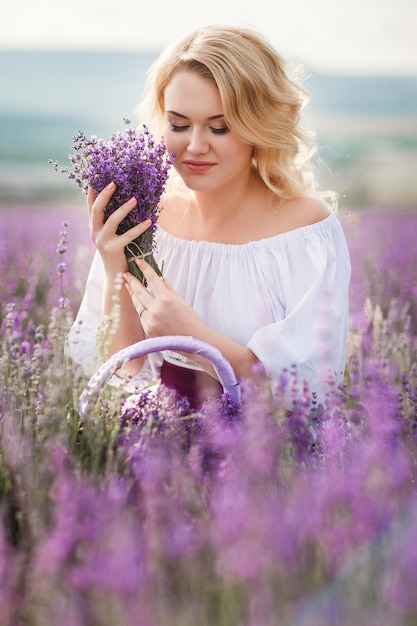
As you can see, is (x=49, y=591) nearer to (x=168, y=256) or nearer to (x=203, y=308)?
(x=203, y=308)

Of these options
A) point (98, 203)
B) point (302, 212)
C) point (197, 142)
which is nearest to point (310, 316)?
point (302, 212)

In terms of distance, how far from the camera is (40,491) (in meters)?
1.60

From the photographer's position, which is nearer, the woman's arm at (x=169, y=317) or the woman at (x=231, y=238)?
the woman's arm at (x=169, y=317)

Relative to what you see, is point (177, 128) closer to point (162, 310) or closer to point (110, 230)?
point (110, 230)

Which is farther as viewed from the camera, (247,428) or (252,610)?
(247,428)

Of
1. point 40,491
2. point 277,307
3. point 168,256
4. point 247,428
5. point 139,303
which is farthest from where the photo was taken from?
point 168,256

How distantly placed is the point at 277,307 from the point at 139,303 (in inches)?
20.4

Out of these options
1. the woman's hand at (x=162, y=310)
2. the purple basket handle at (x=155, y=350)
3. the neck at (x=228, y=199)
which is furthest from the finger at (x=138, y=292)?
the neck at (x=228, y=199)

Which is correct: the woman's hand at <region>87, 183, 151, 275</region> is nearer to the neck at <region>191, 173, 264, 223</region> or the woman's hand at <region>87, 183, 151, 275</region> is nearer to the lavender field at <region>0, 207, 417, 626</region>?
the lavender field at <region>0, 207, 417, 626</region>

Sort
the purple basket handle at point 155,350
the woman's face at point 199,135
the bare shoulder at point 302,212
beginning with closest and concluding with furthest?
the purple basket handle at point 155,350, the woman's face at point 199,135, the bare shoulder at point 302,212

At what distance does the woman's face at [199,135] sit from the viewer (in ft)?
8.07

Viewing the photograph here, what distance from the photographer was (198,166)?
2.54 m

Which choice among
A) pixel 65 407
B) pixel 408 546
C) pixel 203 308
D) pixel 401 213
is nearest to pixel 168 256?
pixel 203 308

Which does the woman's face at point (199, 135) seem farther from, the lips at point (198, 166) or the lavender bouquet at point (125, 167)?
the lavender bouquet at point (125, 167)
